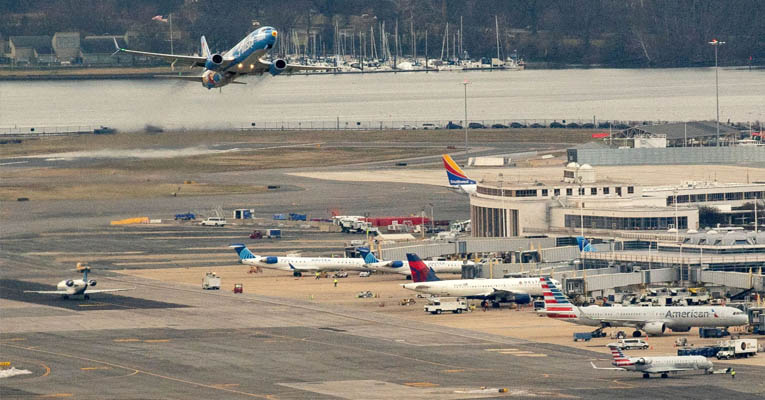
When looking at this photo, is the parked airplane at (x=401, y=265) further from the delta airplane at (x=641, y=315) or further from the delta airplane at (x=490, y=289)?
the delta airplane at (x=641, y=315)

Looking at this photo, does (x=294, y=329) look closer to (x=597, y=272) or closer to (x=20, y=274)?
(x=597, y=272)

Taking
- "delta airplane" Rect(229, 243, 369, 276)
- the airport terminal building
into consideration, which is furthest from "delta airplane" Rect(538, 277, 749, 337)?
the airport terminal building

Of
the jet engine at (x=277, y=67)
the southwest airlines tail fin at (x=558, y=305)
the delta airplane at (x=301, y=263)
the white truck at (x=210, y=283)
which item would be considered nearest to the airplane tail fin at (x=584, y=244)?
the delta airplane at (x=301, y=263)

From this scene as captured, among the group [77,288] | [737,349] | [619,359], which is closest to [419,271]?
[77,288]

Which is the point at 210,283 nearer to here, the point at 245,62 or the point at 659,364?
the point at 245,62

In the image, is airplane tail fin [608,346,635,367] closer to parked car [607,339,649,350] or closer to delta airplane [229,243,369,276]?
parked car [607,339,649,350]

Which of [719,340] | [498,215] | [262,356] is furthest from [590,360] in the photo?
[498,215]
